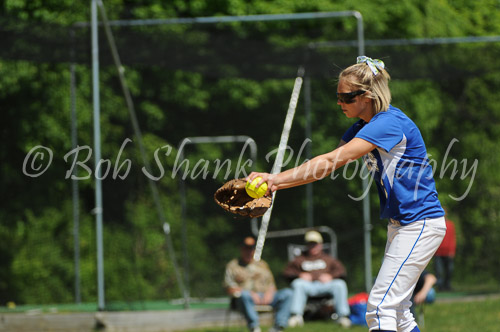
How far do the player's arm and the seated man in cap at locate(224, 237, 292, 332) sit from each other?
4772mm

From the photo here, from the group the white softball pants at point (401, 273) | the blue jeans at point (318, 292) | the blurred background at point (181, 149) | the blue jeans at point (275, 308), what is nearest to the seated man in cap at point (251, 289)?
the blue jeans at point (275, 308)

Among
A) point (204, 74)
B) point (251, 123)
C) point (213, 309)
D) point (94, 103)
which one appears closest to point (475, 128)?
point (251, 123)

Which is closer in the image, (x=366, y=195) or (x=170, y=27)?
(x=366, y=195)

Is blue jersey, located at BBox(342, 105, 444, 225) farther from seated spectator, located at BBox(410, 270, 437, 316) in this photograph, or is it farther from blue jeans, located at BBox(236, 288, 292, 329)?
blue jeans, located at BBox(236, 288, 292, 329)

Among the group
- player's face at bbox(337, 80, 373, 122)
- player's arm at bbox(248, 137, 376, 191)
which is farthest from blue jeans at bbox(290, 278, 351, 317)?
player's arm at bbox(248, 137, 376, 191)

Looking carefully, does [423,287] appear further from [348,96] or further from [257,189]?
[257,189]

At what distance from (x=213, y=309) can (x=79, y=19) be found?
5031 millimetres

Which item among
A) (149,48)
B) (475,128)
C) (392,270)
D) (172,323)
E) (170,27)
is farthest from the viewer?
(170,27)

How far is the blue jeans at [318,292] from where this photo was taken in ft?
30.5

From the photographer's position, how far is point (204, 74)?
34.0 ft

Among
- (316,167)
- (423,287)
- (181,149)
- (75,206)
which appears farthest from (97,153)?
(316,167)

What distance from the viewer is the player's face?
169 inches

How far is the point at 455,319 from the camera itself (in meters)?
8.88

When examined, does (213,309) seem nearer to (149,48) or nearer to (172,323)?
(172,323)
